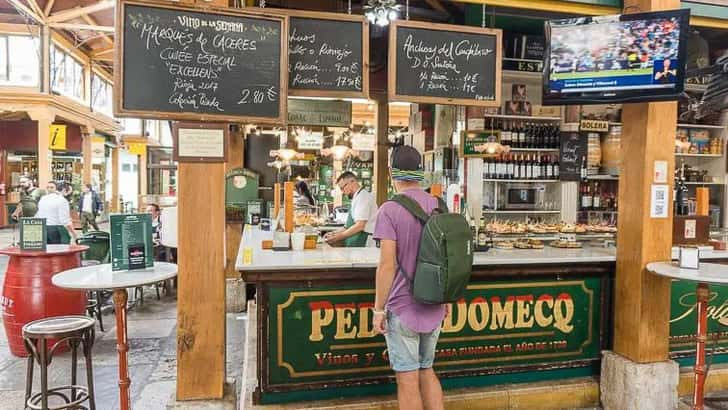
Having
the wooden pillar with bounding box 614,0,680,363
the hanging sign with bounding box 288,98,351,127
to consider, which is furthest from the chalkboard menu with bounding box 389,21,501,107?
the hanging sign with bounding box 288,98,351,127

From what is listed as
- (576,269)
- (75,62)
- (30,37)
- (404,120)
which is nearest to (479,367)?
(576,269)

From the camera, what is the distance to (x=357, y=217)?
212 inches

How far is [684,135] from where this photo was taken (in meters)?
7.68

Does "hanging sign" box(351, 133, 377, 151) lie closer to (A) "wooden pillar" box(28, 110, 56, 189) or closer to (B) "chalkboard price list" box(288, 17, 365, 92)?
(B) "chalkboard price list" box(288, 17, 365, 92)

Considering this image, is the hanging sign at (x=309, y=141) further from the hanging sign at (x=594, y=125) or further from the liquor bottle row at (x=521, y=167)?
the hanging sign at (x=594, y=125)

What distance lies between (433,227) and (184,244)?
58.6 inches

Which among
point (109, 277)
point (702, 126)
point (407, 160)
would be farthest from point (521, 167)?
point (109, 277)

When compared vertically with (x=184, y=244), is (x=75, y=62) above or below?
above

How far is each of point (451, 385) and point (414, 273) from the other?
4.55 feet

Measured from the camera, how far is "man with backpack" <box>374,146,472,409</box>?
8.70ft

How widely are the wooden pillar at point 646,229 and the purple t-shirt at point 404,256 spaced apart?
70.5 inches

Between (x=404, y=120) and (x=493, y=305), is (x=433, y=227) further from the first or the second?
(x=404, y=120)

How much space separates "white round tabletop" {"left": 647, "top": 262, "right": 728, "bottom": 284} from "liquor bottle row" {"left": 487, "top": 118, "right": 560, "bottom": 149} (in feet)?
12.2

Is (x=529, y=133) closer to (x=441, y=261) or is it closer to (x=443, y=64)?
(x=443, y=64)
